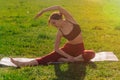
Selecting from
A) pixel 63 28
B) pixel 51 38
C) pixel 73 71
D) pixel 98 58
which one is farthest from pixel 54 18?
pixel 51 38

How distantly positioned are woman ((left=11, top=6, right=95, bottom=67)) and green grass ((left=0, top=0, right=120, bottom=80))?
0.86 ft

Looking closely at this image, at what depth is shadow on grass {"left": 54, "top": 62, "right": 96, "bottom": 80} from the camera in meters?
7.55

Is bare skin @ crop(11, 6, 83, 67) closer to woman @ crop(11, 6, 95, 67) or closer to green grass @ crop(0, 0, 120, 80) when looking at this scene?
woman @ crop(11, 6, 95, 67)

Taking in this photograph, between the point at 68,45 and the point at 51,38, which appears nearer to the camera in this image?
the point at 68,45

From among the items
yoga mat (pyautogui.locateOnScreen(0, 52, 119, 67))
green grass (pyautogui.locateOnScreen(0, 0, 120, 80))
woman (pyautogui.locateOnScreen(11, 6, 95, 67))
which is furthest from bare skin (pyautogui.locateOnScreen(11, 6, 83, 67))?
yoga mat (pyautogui.locateOnScreen(0, 52, 119, 67))

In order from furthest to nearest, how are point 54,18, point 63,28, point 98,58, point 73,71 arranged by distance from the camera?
point 98,58 → point 63,28 → point 54,18 → point 73,71

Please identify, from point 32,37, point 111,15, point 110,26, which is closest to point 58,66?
point 32,37

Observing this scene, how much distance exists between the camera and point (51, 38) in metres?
11.7

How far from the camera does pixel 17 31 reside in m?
12.7

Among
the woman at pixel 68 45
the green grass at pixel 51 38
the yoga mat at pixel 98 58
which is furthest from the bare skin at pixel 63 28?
the yoga mat at pixel 98 58

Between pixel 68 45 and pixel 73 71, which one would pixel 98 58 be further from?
pixel 73 71

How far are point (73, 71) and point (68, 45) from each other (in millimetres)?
1083

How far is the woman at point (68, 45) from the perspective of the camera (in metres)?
8.58

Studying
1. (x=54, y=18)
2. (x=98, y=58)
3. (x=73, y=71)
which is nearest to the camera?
(x=73, y=71)
